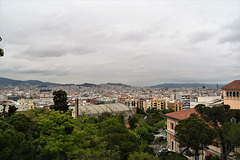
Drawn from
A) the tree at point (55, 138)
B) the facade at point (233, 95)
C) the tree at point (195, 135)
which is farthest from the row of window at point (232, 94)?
the tree at point (55, 138)

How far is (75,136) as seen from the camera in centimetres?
1966

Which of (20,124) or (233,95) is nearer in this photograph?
(20,124)

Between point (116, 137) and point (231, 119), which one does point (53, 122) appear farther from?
point (231, 119)

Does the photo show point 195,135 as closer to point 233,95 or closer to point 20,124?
point 20,124

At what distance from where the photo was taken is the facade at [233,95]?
29.8 m

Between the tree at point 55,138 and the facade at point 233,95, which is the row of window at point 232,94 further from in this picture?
the tree at point 55,138

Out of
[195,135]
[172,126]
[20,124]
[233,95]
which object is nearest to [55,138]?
[20,124]

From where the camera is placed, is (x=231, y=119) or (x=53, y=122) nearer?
(x=231, y=119)

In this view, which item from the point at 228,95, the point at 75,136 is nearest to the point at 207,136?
the point at 75,136

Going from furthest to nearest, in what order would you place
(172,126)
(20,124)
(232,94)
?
1. (172,126)
2. (232,94)
3. (20,124)

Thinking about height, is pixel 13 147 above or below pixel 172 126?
above

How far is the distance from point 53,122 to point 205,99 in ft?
215

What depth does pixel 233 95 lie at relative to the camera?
100 ft

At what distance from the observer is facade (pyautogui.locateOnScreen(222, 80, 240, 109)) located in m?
29.8
